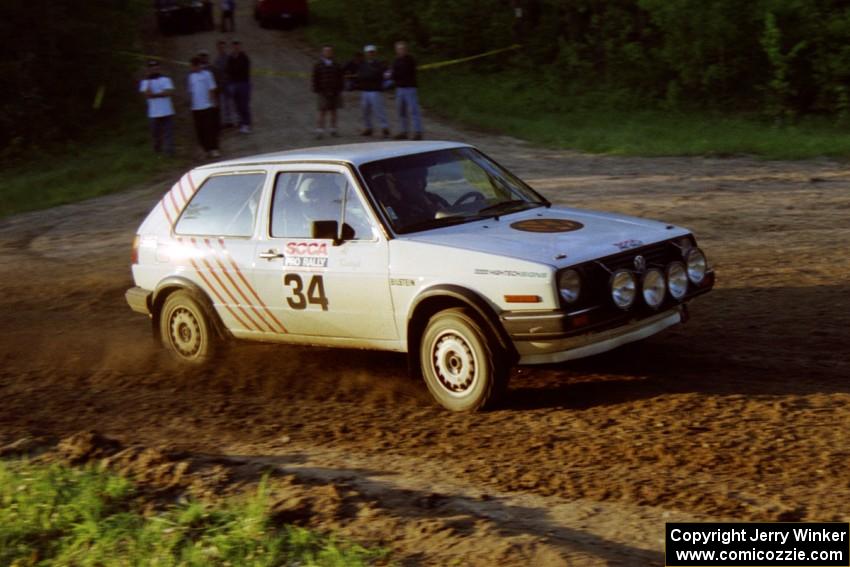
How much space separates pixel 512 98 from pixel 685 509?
925 inches

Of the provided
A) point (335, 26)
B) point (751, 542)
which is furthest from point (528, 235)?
point (335, 26)

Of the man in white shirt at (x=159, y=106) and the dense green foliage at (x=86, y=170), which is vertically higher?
the man in white shirt at (x=159, y=106)

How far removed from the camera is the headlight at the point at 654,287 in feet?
23.7

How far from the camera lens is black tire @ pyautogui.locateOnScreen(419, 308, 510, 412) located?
7.07m

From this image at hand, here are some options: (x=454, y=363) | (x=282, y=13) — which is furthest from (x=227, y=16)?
(x=454, y=363)

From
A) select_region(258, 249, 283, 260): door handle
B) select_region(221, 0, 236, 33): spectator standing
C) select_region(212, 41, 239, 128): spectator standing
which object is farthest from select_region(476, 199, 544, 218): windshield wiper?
select_region(221, 0, 236, 33): spectator standing

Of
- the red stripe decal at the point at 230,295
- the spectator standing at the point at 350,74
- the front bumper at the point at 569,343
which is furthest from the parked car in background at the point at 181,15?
the front bumper at the point at 569,343

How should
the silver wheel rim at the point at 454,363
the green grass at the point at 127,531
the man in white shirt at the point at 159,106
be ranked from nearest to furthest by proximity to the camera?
1. the green grass at the point at 127,531
2. the silver wheel rim at the point at 454,363
3. the man in white shirt at the point at 159,106

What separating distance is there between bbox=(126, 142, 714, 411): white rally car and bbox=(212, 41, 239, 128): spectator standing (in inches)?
562

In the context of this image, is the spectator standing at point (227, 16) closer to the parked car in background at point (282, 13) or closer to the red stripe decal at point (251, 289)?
the parked car in background at point (282, 13)

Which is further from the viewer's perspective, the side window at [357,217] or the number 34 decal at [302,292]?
the number 34 decal at [302,292]

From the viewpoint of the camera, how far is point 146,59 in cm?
3238

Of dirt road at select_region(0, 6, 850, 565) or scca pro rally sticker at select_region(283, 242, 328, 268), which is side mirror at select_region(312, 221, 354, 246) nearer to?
scca pro rally sticker at select_region(283, 242, 328, 268)

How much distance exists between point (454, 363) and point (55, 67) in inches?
876
